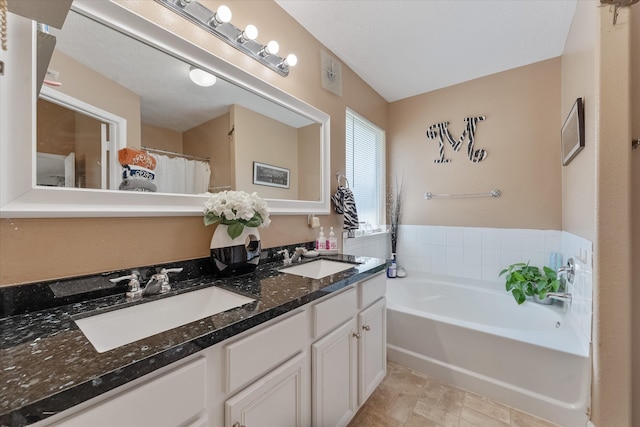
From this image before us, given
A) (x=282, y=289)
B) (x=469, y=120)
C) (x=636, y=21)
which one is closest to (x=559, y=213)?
(x=469, y=120)

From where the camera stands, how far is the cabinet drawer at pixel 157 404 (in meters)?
0.49

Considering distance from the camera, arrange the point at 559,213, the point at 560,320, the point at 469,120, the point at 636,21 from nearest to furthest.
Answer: the point at 636,21 < the point at 560,320 < the point at 559,213 < the point at 469,120

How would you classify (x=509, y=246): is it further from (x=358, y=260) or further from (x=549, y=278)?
(x=358, y=260)

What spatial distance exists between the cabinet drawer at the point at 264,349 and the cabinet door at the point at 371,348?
20.0 inches

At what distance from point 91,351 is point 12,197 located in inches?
22.1

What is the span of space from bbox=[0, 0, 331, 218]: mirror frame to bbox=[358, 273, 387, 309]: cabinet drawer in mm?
928

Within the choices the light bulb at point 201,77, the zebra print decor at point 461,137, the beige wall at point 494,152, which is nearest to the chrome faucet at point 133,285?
the light bulb at point 201,77

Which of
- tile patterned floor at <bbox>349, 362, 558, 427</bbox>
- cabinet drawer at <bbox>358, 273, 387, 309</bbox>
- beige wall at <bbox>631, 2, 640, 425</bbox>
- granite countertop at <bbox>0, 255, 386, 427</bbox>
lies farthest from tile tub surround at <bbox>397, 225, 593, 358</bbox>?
granite countertop at <bbox>0, 255, 386, 427</bbox>

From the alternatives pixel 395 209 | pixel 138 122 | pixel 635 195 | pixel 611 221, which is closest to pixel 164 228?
pixel 138 122

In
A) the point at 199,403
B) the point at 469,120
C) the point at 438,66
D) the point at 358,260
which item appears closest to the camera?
the point at 199,403

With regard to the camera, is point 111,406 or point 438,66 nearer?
point 111,406

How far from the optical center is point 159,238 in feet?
3.55

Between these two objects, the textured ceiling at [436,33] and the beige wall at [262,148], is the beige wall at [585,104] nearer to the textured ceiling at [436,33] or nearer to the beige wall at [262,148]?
the textured ceiling at [436,33]

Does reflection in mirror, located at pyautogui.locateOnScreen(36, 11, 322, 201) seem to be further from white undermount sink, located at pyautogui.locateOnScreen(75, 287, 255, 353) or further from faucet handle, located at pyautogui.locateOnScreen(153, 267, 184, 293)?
white undermount sink, located at pyautogui.locateOnScreen(75, 287, 255, 353)
